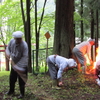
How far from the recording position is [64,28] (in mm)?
7887

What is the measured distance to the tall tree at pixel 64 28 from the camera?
→ 7883mm

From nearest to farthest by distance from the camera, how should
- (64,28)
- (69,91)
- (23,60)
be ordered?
(23,60)
(69,91)
(64,28)

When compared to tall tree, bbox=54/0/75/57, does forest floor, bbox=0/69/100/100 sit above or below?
below

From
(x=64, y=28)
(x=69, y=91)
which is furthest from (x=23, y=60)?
(x=64, y=28)

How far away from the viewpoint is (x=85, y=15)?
15.9m

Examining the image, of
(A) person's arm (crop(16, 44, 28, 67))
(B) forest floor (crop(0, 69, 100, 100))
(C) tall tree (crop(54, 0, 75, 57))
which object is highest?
(C) tall tree (crop(54, 0, 75, 57))

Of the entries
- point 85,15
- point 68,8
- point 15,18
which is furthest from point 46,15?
point 68,8

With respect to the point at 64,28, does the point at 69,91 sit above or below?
below

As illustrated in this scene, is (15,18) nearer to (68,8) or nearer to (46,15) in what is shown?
(46,15)

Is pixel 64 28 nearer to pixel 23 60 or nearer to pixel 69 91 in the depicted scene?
pixel 69 91

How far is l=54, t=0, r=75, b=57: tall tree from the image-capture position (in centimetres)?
788

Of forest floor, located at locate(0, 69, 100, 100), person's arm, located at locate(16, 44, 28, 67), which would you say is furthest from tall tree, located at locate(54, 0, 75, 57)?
person's arm, located at locate(16, 44, 28, 67)

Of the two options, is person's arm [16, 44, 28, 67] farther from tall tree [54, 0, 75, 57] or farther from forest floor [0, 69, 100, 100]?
tall tree [54, 0, 75, 57]

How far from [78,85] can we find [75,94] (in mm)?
991
